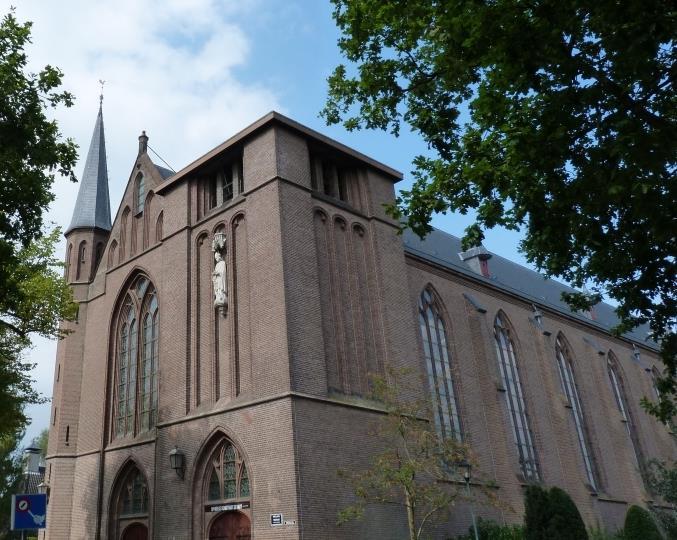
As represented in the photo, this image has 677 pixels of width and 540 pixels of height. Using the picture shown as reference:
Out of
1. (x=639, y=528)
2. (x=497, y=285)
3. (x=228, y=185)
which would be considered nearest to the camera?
(x=228, y=185)

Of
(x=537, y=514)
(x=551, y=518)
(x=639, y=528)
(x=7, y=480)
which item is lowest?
(x=639, y=528)

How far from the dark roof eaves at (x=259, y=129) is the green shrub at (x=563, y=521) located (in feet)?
38.6

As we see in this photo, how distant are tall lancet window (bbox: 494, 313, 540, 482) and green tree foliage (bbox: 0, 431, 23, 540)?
19591mm

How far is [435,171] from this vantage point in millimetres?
11836

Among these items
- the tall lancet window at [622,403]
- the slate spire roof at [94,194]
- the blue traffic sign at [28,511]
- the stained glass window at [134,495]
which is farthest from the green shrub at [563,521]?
the slate spire roof at [94,194]

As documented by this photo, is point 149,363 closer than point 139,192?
Yes

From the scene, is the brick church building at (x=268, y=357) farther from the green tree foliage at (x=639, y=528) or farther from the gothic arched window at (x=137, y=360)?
the green tree foliage at (x=639, y=528)

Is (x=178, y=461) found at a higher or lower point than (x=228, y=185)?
lower

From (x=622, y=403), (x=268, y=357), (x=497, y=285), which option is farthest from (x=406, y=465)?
(x=622, y=403)

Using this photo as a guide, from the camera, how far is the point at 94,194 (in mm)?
28062

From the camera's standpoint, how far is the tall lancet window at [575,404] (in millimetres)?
30344

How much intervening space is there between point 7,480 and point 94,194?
1211 centimetres

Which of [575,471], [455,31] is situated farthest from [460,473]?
[455,31]

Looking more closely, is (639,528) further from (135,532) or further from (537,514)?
(135,532)
